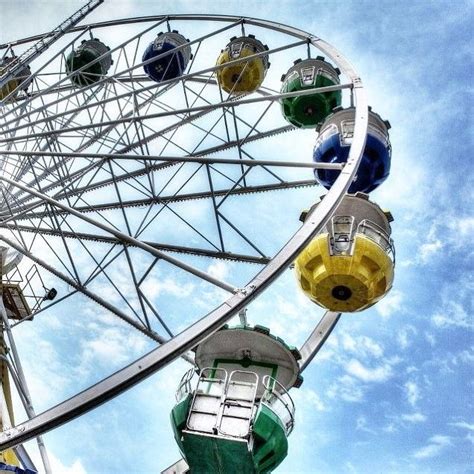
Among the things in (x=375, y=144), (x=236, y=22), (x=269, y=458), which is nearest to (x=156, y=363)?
(x=269, y=458)

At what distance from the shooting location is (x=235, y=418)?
7.47 m

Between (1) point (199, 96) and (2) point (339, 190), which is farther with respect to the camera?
(1) point (199, 96)

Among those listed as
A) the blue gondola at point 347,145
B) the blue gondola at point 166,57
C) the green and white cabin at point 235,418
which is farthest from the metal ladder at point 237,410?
the blue gondola at point 166,57

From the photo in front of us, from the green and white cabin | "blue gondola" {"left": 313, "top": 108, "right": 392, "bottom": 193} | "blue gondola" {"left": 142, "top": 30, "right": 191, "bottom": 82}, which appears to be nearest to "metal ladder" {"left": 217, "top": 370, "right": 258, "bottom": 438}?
the green and white cabin

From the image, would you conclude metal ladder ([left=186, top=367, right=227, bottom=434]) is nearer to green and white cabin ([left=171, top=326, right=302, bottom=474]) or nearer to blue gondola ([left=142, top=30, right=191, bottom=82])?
green and white cabin ([left=171, top=326, right=302, bottom=474])

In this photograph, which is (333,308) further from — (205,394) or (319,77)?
(319,77)

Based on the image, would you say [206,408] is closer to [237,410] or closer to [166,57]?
[237,410]

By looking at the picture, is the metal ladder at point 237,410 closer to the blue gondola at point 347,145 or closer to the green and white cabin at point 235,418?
the green and white cabin at point 235,418

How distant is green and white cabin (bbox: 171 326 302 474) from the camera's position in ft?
24.4

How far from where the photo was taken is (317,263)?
30.2 feet

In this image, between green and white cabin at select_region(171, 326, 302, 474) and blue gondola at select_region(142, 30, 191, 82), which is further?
blue gondola at select_region(142, 30, 191, 82)

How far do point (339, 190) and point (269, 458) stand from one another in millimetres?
3641

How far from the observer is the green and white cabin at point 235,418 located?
7426mm

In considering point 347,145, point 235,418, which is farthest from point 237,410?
point 347,145
